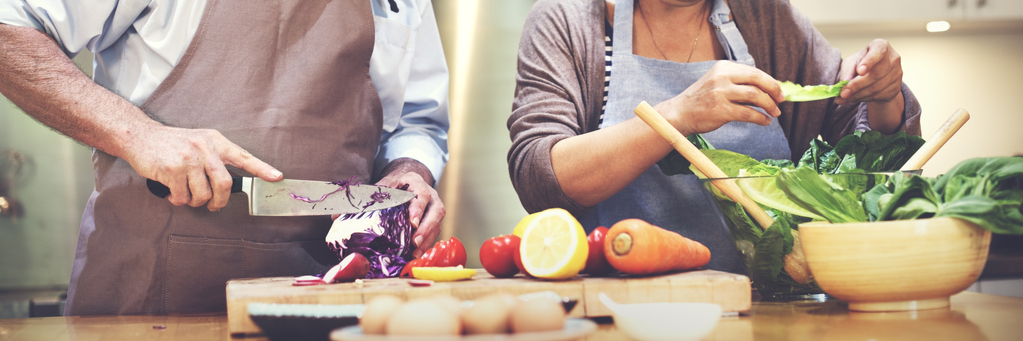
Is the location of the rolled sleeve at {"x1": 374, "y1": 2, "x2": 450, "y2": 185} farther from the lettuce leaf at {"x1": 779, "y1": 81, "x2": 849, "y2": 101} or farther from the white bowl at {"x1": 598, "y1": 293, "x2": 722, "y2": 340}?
the white bowl at {"x1": 598, "y1": 293, "x2": 722, "y2": 340}

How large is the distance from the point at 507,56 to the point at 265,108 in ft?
3.71

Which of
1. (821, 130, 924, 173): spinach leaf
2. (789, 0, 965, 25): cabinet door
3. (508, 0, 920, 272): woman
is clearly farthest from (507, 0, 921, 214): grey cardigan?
(789, 0, 965, 25): cabinet door

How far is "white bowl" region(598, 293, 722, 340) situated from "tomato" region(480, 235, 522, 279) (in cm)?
38

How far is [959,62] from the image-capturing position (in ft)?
10.4

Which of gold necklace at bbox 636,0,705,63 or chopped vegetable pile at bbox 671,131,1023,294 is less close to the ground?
gold necklace at bbox 636,0,705,63

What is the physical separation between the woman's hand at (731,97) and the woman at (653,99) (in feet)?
0.04

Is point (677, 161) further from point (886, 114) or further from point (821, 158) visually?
point (886, 114)

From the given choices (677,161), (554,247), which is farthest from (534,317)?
(677,161)

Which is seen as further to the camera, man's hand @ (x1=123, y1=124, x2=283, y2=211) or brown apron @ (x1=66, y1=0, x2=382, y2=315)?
brown apron @ (x1=66, y1=0, x2=382, y2=315)

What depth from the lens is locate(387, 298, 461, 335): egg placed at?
0.52 meters

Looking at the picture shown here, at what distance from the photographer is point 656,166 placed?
4.58ft

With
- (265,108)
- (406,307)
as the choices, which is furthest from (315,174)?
(406,307)

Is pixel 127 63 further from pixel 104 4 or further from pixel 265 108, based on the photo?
pixel 265 108

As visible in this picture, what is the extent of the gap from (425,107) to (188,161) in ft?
2.29
